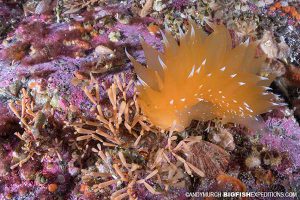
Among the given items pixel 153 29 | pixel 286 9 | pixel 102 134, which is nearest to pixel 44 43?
pixel 153 29

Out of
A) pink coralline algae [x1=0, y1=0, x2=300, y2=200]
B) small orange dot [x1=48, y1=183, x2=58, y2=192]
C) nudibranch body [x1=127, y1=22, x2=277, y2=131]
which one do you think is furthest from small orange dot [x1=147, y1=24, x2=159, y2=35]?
small orange dot [x1=48, y1=183, x2=58, y2=192]

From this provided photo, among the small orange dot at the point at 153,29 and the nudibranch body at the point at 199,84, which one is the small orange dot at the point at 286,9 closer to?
the nudibranch body at the point at 199,84

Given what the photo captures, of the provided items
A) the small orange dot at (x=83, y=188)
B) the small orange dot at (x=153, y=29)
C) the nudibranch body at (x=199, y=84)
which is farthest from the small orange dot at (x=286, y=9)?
the small orange dot at (x=83, y=188)

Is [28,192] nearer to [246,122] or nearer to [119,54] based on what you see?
[119,54]

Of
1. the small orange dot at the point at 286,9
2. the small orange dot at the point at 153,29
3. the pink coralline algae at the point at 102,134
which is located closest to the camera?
the pink coralline algae at the point at 102,134

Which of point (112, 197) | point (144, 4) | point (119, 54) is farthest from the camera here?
point (144, 4)

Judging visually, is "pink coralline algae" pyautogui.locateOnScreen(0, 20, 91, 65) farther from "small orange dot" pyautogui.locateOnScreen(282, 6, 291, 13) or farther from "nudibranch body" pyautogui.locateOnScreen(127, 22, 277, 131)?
"small orange dot" pyautogui.locateOnScreen(282, 6, 291, 13)

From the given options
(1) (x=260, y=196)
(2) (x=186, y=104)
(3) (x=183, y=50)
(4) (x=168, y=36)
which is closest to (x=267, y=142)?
(1) (x=260, y=196)

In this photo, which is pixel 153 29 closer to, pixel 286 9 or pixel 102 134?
pixel 102 134
